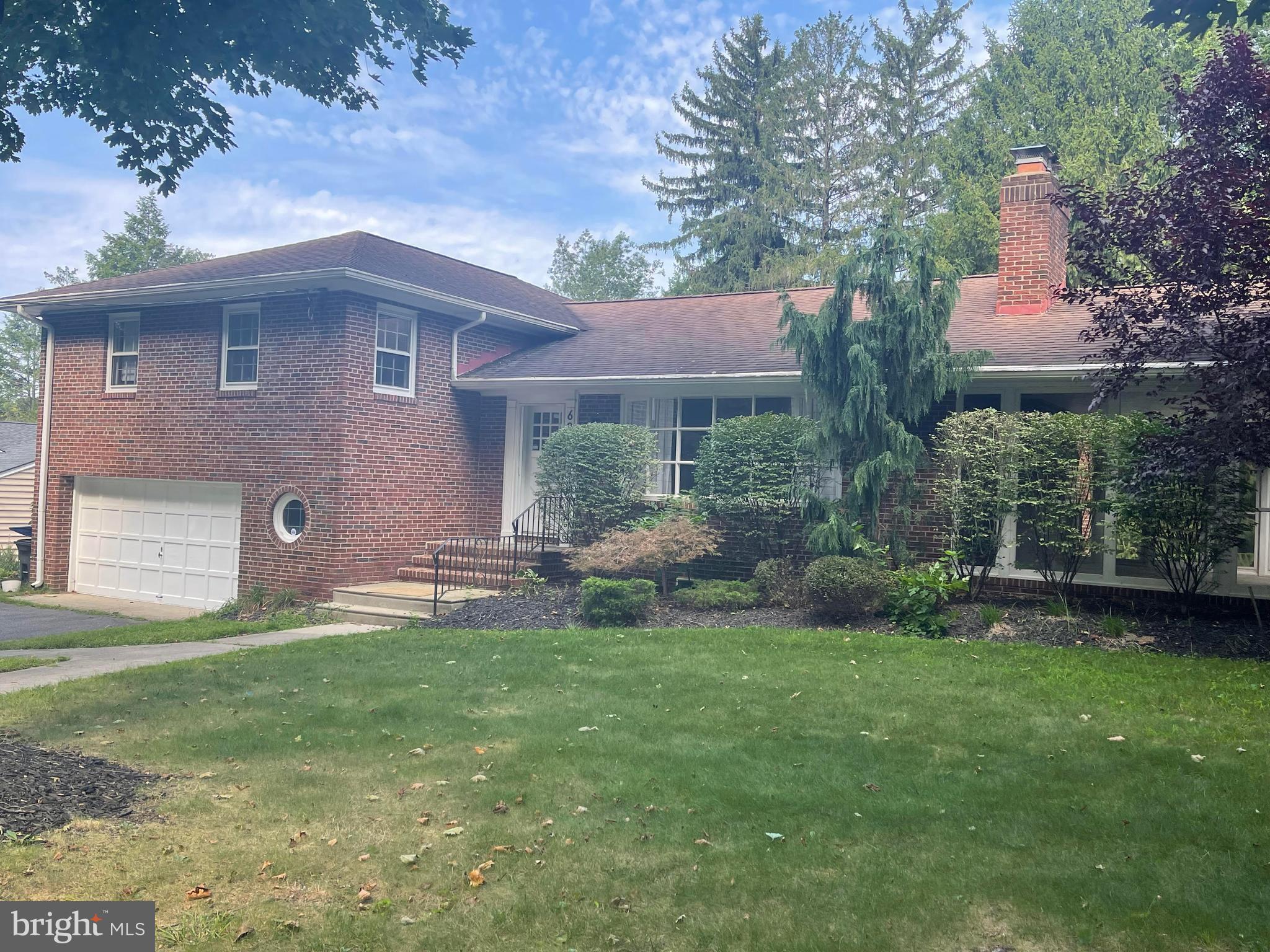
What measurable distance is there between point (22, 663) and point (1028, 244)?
13410 millimetres

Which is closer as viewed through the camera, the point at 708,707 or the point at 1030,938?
the point at 1030,938

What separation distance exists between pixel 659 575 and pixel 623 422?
2791 millimetres

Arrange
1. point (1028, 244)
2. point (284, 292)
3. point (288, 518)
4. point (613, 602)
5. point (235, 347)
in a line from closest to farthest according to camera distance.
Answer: point (613, 602) → point (1028, 244) → point (284, 292) → point (288, 518) → point (235, 347)

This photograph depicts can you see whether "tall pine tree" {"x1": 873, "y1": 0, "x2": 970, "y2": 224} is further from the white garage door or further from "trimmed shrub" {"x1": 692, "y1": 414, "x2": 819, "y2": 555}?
the white garage door

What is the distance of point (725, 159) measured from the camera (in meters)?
36.0

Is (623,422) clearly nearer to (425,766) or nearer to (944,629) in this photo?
(944,629)

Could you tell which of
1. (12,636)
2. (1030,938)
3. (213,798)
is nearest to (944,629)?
(1030,938)

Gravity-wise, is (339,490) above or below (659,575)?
above

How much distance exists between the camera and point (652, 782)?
529cm

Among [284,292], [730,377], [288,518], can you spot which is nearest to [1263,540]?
[730,377]

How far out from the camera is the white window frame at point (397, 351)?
1406 centimetres

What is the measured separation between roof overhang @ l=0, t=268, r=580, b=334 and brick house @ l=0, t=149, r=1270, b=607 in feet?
0.16

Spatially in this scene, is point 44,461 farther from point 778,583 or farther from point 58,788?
point 58,788

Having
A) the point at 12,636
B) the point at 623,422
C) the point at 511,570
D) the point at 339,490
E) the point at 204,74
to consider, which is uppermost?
the point at 204,74
